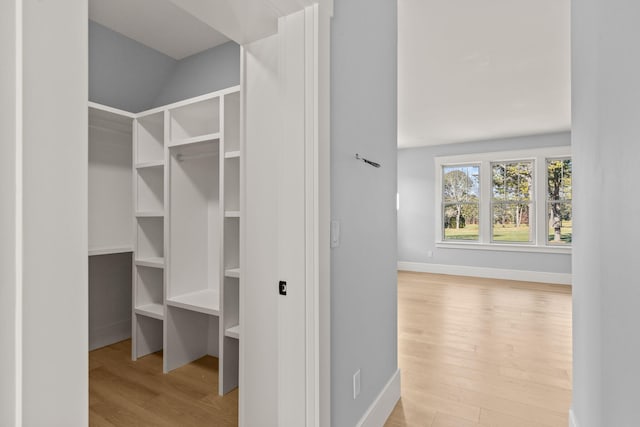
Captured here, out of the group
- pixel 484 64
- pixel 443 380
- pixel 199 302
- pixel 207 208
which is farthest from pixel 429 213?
pixel 199 302

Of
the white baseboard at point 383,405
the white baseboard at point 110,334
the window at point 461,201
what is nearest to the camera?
the white baseboard at point 383,405

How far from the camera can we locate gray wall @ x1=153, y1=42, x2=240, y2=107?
2.65 m

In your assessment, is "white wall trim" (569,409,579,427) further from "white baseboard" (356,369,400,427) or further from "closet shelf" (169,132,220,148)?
"closet shelf" (169,132,220,148)

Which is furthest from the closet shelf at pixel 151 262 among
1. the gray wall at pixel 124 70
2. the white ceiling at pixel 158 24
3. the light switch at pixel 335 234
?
Result: the light switch at pixel 335 234

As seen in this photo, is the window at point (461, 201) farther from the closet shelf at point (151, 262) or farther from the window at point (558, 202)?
the closet shelf at point (151, 262)

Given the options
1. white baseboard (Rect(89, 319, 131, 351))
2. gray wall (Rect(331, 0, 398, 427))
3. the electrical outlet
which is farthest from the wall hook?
white baseboard (Rect(89, 319, 131, 351))

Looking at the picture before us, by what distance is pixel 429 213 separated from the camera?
22.5 ft

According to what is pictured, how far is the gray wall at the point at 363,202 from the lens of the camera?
4.88ft

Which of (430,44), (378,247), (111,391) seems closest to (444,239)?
(430,44)

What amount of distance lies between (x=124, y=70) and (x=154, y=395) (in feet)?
7.80

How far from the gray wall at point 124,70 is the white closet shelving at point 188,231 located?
0.27 m

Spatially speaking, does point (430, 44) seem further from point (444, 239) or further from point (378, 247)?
point (444, 239)

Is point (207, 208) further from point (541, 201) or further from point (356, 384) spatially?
point (541, 201)
